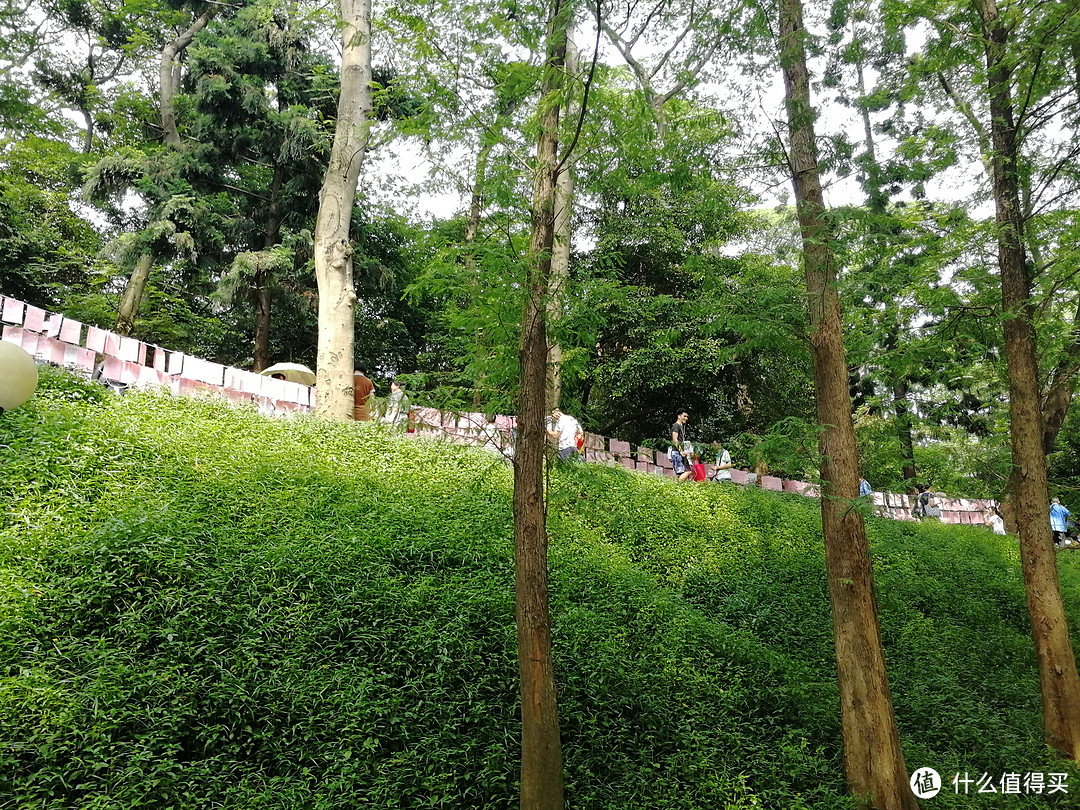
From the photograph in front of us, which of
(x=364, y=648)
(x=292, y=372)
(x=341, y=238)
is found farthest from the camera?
(x=292, y=372)

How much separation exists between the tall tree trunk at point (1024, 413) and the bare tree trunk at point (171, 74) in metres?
17.7

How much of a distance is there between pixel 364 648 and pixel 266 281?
1320 centimetres

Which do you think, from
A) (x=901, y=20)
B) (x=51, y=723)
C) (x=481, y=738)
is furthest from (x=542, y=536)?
(x=901, y=20)

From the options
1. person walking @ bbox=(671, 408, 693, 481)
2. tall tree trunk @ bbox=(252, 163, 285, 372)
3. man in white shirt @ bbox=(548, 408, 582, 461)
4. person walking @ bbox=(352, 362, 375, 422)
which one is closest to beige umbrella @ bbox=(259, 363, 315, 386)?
person walking @ bbox=(352, 362, 375, 422)

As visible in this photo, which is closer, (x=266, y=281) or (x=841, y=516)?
(x=841, y=516)

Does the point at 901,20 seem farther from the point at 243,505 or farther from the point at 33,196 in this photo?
the point at 33,196

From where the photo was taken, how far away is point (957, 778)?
588cm

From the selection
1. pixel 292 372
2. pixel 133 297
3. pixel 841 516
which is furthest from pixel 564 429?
pixel 133 297

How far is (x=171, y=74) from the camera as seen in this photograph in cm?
1748

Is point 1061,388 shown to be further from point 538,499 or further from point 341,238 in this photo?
point 341,238

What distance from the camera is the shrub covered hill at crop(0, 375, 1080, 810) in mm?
3912

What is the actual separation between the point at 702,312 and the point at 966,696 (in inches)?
217

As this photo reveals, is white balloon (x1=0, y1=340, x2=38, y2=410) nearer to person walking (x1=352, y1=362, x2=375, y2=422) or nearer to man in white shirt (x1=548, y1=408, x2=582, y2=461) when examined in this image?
person walking (x1=352, y1=362, x2=375, y2=422)

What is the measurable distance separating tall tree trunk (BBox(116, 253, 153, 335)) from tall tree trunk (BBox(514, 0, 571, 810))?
43.2 ft
